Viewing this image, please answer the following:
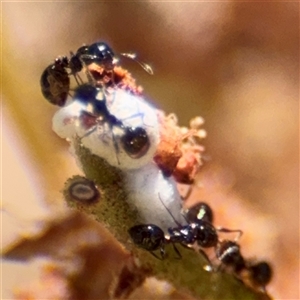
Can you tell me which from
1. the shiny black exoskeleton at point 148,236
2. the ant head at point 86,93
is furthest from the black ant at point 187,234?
the ant head at point 86,93

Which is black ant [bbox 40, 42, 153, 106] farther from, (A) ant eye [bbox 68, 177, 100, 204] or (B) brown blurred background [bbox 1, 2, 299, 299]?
(B) brown blurred background [bbox 1, 2, 299, 299]

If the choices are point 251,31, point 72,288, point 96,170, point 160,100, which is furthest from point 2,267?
point 251,31

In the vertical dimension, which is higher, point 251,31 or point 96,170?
point 251,31

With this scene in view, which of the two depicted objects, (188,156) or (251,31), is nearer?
(188,156)

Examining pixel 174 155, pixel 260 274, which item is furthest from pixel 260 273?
pixel 174 155

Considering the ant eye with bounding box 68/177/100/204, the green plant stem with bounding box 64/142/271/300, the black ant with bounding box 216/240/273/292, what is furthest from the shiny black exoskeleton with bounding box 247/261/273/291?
the ant eye with bounding box 68/177/100/204

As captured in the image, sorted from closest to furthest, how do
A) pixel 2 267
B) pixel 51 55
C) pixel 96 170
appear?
pixel 96 170, pixel 2 267, pixel 51 55

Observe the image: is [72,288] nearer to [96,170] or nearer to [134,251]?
[134,251]
